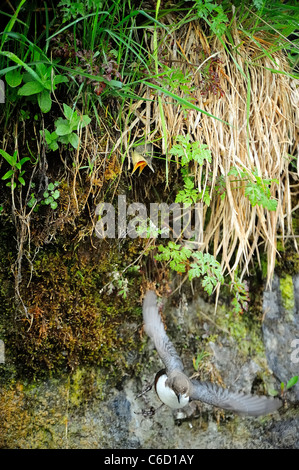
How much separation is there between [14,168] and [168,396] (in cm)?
133

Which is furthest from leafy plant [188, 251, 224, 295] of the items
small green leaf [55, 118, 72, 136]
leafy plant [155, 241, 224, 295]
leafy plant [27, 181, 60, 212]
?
small green leaf [55, 118, 72, 136]

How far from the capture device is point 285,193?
7.57 ft

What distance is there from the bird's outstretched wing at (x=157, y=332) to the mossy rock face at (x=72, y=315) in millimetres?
60

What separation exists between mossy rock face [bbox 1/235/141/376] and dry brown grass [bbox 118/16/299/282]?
1.78ft

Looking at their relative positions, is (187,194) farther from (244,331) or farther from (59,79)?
(244,331)

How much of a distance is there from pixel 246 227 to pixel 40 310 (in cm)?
117

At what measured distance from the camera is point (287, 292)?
2.44 meters

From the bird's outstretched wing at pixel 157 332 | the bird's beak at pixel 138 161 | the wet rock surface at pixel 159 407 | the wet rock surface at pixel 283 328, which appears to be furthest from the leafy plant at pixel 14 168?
the wet rock surface at pixel 283 328

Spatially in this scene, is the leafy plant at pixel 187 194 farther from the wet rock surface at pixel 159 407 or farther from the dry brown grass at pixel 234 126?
the wet rock surface at pixel 159 407

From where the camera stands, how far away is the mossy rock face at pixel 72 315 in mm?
1974

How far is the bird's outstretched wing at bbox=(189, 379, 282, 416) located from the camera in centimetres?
206

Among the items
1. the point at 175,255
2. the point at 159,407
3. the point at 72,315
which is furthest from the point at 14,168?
the point at 159,407

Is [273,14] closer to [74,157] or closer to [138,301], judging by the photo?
[74,157]

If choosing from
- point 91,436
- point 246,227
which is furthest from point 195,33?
point 91,436
